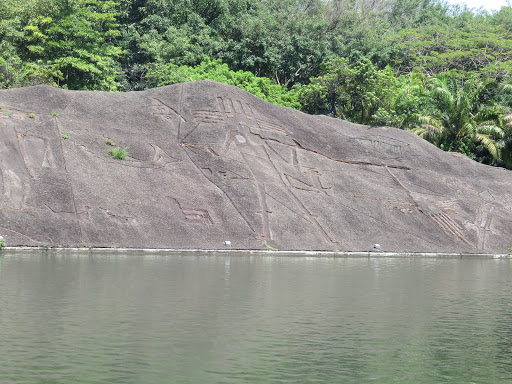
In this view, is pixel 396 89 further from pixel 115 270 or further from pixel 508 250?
pixel 115 270

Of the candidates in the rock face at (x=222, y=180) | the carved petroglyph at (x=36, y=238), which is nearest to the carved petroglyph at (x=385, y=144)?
the rock face at (x=222, y=180)

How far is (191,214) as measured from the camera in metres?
26.0

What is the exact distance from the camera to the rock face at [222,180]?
80.2ft

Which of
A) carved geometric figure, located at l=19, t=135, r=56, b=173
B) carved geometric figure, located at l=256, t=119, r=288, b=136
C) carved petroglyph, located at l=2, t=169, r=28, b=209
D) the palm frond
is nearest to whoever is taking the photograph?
carved petroglyph, located at l=2, t=169, r=28, b=209

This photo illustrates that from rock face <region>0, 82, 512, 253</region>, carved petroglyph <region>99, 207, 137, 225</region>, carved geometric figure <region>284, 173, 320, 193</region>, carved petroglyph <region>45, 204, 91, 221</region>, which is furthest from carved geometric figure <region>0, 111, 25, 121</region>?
carved geometric figure <region>284, 173, 320, 193</region>

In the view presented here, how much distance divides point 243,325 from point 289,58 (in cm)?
4094

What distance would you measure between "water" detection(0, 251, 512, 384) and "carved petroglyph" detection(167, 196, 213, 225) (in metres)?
6.51

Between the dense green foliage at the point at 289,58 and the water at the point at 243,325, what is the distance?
81.8 feet

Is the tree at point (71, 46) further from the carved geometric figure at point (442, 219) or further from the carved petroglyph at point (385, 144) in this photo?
the carved geometric figure at point (442, 219)

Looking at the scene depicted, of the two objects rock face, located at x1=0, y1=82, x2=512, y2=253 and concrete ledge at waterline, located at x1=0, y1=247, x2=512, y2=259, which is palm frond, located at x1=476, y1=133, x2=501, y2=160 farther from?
concrete ledge at waterline, located at x1=0, y1=247, x2=512, y2=259

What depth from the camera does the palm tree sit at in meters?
41.8

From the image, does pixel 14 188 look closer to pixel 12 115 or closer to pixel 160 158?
pixel 12 115

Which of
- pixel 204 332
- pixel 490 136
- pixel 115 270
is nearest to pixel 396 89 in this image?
pixel 490 136

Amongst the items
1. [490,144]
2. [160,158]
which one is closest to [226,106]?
[160,158]
